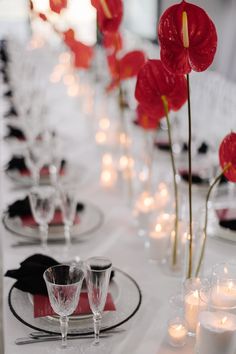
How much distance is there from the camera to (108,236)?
5.64 feet

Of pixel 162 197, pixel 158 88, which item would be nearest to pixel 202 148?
pixel 162 197

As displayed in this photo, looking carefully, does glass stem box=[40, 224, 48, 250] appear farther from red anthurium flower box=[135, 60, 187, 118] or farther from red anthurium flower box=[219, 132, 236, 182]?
red anthurium flower box=[219, 132, 236, 182]

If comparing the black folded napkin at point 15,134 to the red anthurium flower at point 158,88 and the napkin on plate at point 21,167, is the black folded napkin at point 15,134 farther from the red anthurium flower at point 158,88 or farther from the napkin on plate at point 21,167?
the red anthurium flower at point 158,88

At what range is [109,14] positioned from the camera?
5.39ft

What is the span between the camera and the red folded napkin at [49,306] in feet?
3.93

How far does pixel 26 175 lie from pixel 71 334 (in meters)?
1.06

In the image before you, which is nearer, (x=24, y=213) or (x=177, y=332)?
(x=177, y=332)

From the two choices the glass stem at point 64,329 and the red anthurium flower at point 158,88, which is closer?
the glass stem at point 64,329

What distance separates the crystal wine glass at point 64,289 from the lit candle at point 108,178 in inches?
40.1

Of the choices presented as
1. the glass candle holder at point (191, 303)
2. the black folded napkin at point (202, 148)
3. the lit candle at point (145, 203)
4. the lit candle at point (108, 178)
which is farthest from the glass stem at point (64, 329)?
the black folded napkin at point (202, 148)

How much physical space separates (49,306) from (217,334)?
0.38 meters

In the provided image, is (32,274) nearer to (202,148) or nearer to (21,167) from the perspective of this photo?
(21,167)

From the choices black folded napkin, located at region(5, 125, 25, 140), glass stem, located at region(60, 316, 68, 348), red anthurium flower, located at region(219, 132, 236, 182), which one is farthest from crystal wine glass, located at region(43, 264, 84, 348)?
black folded napkin, located at region(5, 125, 25, 140)

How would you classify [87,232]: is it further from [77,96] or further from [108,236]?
[77,96]
